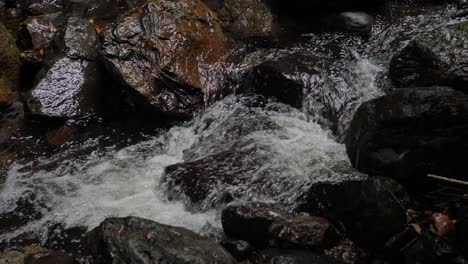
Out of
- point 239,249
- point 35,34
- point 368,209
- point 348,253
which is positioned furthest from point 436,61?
point 35,34

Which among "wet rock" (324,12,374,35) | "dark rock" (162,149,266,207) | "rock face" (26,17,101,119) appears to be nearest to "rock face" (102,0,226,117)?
"rock face" (26,17,101,119)

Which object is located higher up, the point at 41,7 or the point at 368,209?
the point at 41,7

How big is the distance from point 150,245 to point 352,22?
5788mm

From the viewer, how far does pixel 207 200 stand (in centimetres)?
480

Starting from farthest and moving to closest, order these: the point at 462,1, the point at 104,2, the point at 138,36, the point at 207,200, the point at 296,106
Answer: the point at 104,2 < the point at 462,1 < the point at 138,36 < the point at 296,106 < the point at 207,200

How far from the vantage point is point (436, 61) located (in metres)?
5.30

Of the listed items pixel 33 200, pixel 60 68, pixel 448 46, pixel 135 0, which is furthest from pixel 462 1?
pixel 33 200

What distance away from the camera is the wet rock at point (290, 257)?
353cm

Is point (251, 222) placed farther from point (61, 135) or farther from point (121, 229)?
point (61, 135)

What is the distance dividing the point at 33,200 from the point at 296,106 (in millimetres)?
3918

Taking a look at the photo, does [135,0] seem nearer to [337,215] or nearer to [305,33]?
[305,33]

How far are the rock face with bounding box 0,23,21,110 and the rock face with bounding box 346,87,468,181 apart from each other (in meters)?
6.33

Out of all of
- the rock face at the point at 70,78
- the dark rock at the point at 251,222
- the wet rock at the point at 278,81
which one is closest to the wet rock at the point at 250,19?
the wet rock at the point at 278,81

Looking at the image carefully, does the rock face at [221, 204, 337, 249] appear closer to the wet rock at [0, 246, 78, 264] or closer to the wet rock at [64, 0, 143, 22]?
the wet rock at [0, 246, 78, 264]
